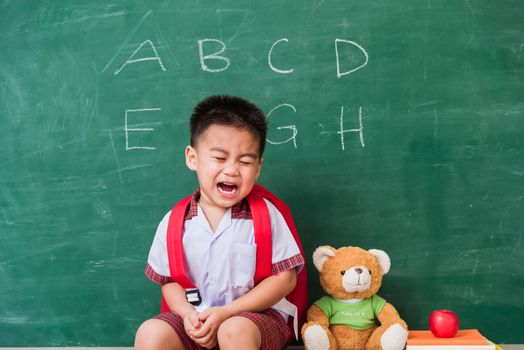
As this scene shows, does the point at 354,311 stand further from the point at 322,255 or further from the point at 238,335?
the point at 238,335

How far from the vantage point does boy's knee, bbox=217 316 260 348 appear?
50.0 inches

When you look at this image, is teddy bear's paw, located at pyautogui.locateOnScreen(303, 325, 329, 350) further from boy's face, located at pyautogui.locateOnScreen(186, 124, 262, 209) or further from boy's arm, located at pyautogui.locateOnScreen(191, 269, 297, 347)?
boy's face, located at pyautogui.locateOnScreen(186, 124, 262, 209)

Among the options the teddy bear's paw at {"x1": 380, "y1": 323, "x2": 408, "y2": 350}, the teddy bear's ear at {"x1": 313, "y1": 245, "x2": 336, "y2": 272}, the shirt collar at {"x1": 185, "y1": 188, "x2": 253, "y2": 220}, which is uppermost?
the shirt collar at {"x1": 185, "y1": 188, "x2": 253, "y2": 220}

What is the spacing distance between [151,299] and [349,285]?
0.65 metres

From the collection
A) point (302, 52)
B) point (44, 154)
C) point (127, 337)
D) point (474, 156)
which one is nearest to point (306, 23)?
point (302, 52)

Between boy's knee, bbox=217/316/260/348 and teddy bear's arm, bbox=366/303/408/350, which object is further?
teddy bear's arm, bbox=366/303/408/350

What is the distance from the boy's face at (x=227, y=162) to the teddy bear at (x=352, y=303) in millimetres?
360

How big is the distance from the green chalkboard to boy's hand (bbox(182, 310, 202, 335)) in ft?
1.63

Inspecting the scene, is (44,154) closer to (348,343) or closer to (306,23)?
(306,23)

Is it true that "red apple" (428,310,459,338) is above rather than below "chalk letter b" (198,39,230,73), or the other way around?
below

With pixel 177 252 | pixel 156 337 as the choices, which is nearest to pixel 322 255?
pixel 177 252

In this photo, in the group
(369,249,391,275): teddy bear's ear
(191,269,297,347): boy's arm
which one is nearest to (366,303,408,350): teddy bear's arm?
(369,249,391,275): teddy bear's ear

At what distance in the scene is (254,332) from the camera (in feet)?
4.28

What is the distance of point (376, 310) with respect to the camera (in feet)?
5.36
